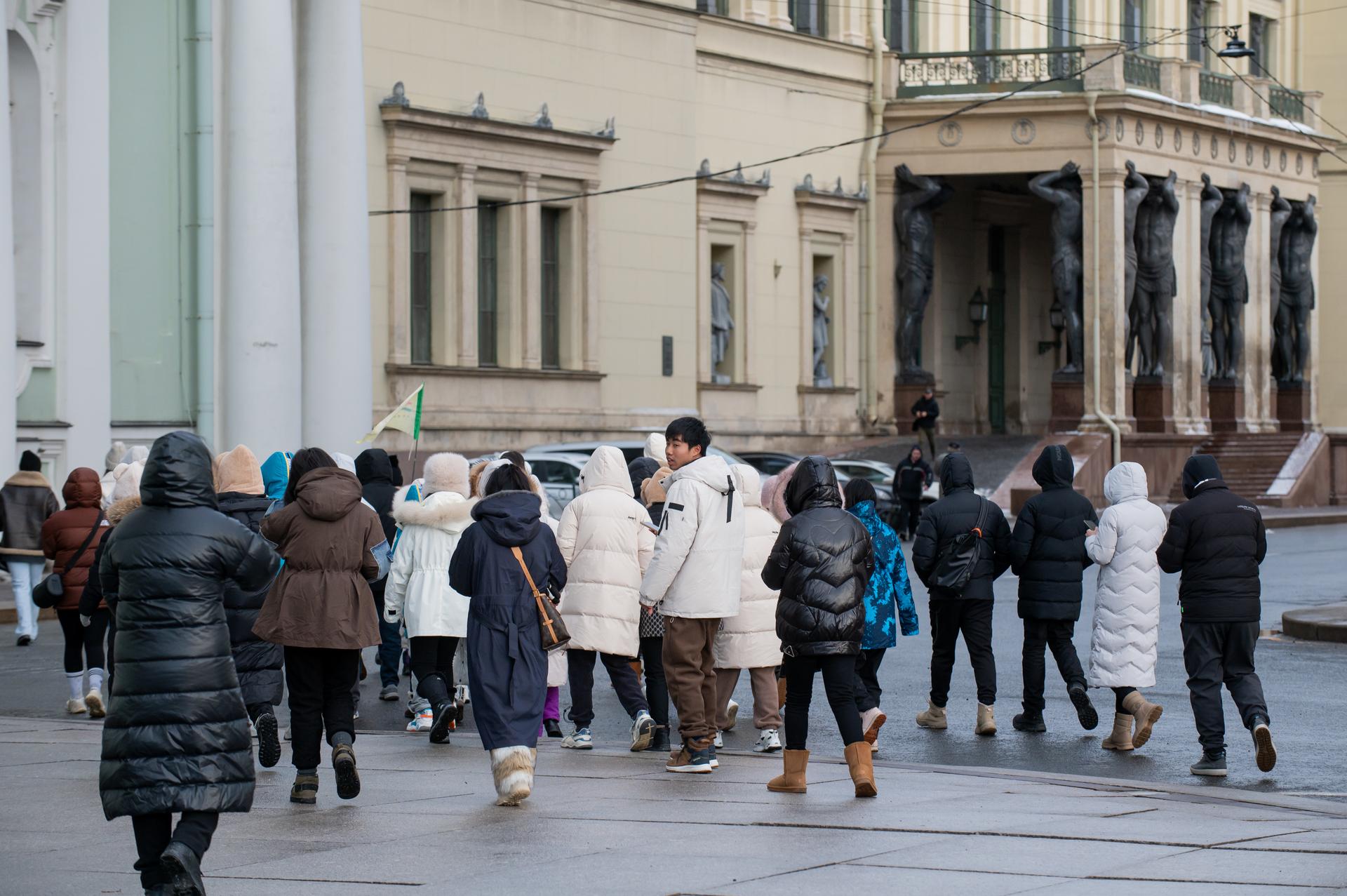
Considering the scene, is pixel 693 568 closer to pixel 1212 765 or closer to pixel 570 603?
pixel 570 603

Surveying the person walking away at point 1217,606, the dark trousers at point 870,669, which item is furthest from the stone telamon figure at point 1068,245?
the person walking away at point 1217,606

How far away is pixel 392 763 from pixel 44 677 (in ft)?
19.0

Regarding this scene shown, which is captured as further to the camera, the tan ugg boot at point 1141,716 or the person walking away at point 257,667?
the tan ugg boot at point 1141,716

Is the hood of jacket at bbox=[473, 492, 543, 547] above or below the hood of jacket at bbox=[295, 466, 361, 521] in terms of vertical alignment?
below

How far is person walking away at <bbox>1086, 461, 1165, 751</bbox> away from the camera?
12.9 metres

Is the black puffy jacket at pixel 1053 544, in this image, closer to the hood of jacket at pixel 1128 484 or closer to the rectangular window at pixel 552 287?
the hood of jacket at pixel 1128 484

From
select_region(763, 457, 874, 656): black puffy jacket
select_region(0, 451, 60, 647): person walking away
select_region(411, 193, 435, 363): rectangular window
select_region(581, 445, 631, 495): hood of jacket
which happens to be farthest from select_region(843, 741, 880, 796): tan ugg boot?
select_region(411, 193, 435, 363): rectangular window

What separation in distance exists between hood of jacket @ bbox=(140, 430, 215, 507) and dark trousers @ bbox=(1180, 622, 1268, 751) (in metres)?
6.26

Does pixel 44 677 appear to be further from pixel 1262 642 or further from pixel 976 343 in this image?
pixel 976 343

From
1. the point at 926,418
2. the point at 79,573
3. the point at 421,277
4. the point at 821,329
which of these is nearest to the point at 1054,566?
the point at 79,573

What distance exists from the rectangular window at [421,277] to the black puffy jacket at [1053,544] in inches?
807

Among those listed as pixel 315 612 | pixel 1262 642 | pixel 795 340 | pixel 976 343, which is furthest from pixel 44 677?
pixel 976 343

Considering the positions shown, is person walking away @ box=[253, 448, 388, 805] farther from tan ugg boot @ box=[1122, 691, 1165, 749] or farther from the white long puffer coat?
tan ugg boot @ box=[1122, 691, 1165, 749]

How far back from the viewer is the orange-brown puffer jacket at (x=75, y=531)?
48.9 feet
